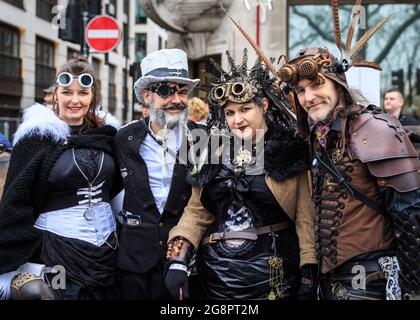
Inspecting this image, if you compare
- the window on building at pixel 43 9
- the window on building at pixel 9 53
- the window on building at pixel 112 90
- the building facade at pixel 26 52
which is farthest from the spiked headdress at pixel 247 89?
the window on building at pixel 112 90

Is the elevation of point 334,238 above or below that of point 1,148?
below

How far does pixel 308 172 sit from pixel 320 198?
1.20 feet

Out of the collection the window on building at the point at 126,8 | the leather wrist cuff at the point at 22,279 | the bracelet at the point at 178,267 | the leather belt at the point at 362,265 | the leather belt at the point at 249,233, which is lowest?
the leather wrist cuff at the point at 22,279

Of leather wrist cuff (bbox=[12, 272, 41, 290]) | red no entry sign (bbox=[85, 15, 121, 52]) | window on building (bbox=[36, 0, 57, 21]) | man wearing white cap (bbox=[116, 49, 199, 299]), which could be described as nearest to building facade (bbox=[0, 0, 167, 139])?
window on building (bbox=[36, 0, 57, 21])

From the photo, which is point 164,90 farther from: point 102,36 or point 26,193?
point 102,36

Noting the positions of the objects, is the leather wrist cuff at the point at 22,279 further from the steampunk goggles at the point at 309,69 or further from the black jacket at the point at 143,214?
the steampunk goggles at the point at 309,69

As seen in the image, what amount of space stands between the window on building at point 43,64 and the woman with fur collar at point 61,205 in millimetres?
23218

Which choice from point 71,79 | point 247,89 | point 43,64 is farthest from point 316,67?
point 43,64

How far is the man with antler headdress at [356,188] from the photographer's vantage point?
8.82 feet

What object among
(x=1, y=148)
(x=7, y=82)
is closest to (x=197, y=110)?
(x=1, y=148)

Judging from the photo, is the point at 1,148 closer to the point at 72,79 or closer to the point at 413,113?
the point at 72,79

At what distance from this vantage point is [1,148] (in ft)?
14.8

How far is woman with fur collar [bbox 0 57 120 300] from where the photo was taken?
351cm
